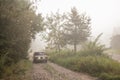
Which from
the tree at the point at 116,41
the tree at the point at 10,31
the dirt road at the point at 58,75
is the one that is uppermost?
the tree at the point at 116,41

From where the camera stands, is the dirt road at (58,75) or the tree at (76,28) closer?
the dirt road at (58,75)

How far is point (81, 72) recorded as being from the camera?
18.3 m

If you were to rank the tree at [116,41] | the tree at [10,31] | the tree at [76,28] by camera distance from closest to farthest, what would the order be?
the tree at [10,31] < the tree at [76,28] < the tree at [116,41]

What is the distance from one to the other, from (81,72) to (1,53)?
7738 millimetres

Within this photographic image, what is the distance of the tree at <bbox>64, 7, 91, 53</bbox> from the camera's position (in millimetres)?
30656

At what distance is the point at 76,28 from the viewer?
102 feet

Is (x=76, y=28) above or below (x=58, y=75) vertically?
above

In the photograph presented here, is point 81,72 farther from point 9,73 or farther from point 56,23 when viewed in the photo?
point 56,23

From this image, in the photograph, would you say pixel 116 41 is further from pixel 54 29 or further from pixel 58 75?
pixel 58 75

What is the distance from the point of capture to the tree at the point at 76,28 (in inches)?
1207

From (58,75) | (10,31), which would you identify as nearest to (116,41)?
(58,75)

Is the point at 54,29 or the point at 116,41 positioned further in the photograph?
the point at 116,41

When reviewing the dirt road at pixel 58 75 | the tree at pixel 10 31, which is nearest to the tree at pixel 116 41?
the dirt road at pixel 58 75

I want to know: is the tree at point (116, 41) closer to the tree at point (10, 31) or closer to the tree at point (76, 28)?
the tree at point (76, 28)
